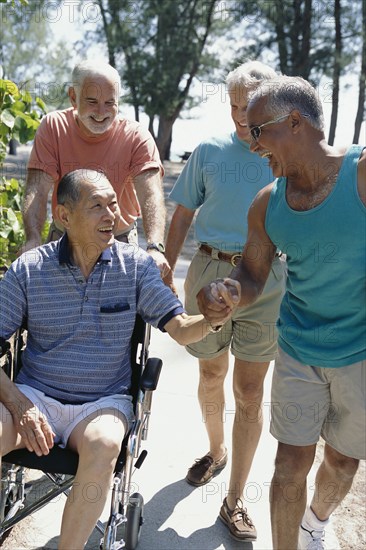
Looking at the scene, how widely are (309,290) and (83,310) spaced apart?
33.0 inches

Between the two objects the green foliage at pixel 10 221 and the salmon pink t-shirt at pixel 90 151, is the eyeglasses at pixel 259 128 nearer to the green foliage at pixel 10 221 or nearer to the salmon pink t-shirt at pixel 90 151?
the salmon pink t-shirt at pixel 90 151

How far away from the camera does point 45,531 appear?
9.84 ft

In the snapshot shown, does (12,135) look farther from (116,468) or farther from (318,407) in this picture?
(318,407)

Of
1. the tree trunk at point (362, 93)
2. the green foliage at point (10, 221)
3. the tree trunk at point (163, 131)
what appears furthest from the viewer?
the tree trunk at point (163, 131)

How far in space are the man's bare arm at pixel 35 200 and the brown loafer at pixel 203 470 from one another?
1.33m

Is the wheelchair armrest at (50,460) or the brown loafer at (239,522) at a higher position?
the wheelchair armrest at (50,460)

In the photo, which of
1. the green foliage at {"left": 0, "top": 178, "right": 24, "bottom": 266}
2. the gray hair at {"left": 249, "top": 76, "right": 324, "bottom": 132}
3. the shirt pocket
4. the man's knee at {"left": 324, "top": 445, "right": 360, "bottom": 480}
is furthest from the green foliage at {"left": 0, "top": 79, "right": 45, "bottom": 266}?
the man's knee at {"left": 324, "top": 445, "right": 360, "bottom": 480}

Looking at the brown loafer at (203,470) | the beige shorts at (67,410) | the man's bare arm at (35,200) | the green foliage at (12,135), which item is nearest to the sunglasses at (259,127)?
the beige shorts at (67,410)

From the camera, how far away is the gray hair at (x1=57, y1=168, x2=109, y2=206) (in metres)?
2.74

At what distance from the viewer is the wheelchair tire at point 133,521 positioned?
9.14 ft

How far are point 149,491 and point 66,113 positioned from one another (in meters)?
1.81

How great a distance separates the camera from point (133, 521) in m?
2.80

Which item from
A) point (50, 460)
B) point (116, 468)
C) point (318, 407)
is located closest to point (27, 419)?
point (50, 460)

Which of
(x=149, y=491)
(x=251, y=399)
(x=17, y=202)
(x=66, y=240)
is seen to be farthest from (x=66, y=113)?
(x=149, y=491)
